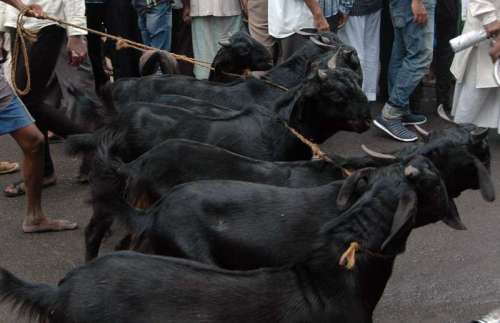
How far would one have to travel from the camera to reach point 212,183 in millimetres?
4137

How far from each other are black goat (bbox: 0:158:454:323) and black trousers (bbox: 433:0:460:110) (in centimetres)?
557

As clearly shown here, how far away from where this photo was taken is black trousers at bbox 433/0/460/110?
8836 millimetres

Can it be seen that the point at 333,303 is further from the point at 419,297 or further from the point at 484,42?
the point at 484,42

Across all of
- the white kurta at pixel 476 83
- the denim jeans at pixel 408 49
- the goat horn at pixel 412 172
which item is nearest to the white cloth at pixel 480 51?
the white kurta at pixel 476 83

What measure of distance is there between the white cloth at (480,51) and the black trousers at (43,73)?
3.66 m

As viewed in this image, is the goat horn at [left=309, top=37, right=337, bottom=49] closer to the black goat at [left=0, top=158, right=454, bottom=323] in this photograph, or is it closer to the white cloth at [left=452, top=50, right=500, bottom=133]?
the white cloth at [left=452, top=50, right=500, bottom=133]

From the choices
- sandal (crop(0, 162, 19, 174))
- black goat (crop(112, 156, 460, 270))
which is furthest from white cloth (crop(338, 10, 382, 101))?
black goat (crop(112, 156, 460, 270))

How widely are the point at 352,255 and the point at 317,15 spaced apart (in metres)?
4.27

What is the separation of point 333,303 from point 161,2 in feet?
17.1

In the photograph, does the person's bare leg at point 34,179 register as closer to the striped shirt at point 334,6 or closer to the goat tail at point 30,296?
the goat tail at point 30,296

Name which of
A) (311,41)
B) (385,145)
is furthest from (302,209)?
(385,145)

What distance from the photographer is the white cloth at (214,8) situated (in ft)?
26.6

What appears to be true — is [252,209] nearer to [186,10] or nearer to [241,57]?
[241,57]

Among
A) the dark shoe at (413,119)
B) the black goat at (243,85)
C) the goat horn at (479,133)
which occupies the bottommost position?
the dark shoe at (413,119)
